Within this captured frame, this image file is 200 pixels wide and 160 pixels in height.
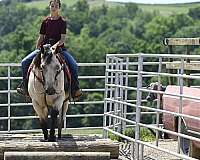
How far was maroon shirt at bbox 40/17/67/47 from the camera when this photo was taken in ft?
31.3

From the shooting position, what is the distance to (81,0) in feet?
512

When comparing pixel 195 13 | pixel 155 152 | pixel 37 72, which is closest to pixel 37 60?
pixel 37 72

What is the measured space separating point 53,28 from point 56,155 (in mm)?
2373

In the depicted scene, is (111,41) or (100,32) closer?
(111,41)

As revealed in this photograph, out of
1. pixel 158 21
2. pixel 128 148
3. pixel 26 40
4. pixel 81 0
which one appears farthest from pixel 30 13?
pixel 128 148

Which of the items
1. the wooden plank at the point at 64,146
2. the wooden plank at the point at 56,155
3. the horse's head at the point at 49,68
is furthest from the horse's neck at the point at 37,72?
the wooden plank at the point at 56,155

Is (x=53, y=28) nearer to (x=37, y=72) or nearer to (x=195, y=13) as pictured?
(x=37, y=72)

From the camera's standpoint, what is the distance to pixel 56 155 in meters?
8.00

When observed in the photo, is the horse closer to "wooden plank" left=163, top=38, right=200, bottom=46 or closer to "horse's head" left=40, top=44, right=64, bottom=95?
"horse's head" left=40, top=44, right=64, bottom=95

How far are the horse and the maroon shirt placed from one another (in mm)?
488

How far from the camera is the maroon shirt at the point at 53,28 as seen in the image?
31.3ft

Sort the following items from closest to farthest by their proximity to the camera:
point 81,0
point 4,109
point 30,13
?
point 4,109
point 30,13
point 81,0

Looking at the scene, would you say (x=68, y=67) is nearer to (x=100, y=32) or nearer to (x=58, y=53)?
(x=58, y=53)

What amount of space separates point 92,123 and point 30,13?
102729 millimetres
